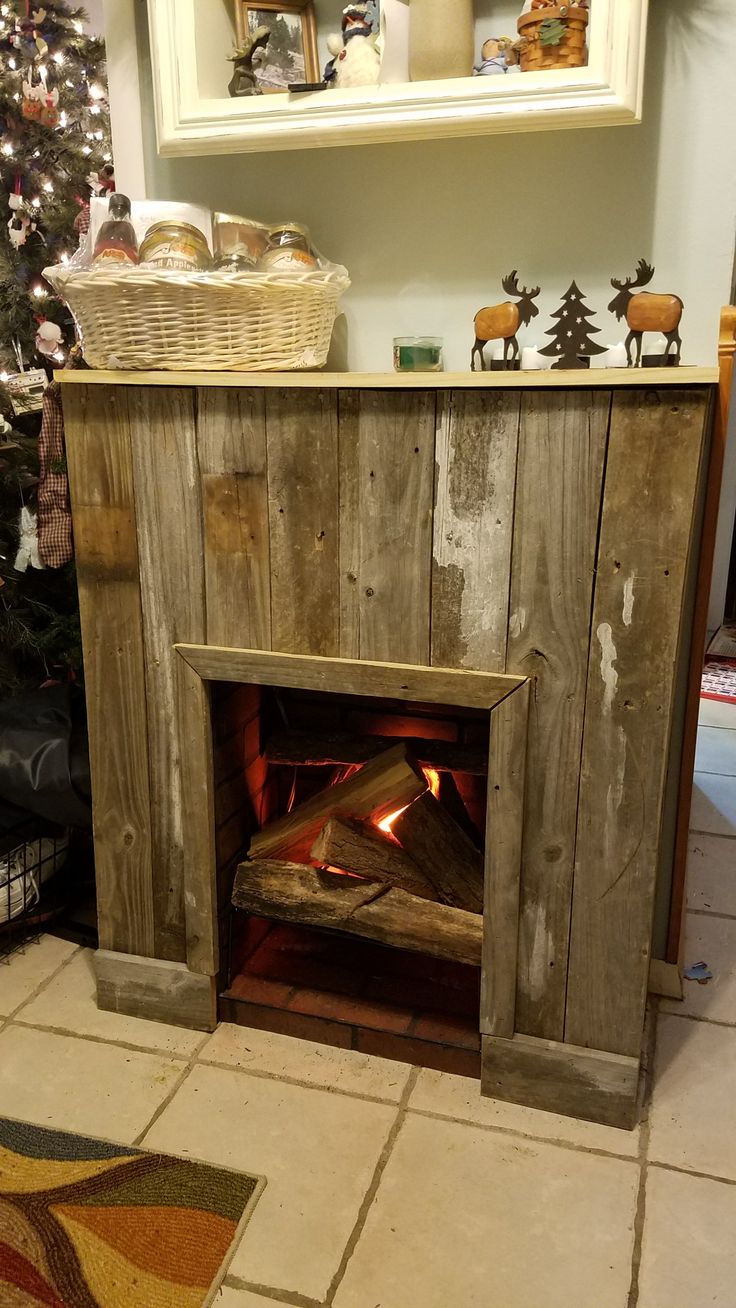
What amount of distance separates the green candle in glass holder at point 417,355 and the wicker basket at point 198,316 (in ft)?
0.49

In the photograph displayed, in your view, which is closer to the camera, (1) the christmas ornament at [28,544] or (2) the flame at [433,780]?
(2) the flame at [433,780]

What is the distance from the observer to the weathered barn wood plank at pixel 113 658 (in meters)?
1.66

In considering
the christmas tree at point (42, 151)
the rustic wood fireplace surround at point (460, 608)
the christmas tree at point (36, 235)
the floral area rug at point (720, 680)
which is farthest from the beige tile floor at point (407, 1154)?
the floral area rug at point (720, 680)

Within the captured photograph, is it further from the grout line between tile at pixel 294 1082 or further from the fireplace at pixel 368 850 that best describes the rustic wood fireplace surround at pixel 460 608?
the grout line between tile at pixel 294 1082

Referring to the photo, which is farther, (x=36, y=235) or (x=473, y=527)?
(x=36, y=235)

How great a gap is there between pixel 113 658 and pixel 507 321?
90 cm

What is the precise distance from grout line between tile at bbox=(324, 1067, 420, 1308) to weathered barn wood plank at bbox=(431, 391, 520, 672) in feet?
2.56

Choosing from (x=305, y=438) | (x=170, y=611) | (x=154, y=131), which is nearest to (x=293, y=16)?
(x=154, y=131)

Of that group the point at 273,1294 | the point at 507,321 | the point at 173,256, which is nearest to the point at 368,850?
the point at 273,1294

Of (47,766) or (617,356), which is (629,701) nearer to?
(617,356)

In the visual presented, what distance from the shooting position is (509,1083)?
67.2 inches

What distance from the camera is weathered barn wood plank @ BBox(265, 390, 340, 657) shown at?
5.04 ft

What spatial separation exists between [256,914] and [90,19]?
102 inches

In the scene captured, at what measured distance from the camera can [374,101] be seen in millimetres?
1523
